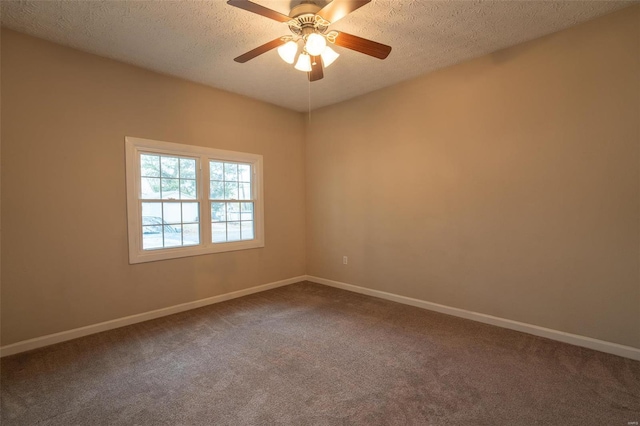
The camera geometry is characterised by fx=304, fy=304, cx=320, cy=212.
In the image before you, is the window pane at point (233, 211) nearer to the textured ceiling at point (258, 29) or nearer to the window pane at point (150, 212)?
the window pane at point (150, 212)

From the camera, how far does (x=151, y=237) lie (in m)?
3.51

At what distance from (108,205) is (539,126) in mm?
4368

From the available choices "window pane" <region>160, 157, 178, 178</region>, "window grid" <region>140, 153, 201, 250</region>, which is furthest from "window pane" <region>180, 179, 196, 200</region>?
"window pane" <region>160, 157, 178, 178</region>

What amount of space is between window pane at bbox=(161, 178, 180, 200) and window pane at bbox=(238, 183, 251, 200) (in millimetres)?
895

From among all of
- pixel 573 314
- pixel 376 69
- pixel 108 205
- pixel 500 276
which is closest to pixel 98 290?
pixel 108 205

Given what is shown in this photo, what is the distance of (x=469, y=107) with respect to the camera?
131 inches

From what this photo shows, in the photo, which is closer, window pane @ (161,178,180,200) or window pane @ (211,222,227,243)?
window pane @ (161,178,180,200)

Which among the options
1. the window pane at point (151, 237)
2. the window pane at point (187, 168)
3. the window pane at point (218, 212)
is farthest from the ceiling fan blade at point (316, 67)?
the window pane at point (151, 237)

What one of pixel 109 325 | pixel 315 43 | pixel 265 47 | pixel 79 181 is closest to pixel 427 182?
pixel 315 43

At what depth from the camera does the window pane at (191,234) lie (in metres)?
3.78

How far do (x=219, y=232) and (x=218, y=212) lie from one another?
273mm

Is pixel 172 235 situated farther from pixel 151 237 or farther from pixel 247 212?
pixel 247 212

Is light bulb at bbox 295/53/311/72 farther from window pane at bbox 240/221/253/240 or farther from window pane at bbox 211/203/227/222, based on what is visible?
window pane at bbox 240/221/253/240

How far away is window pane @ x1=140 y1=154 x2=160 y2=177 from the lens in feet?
11.3
